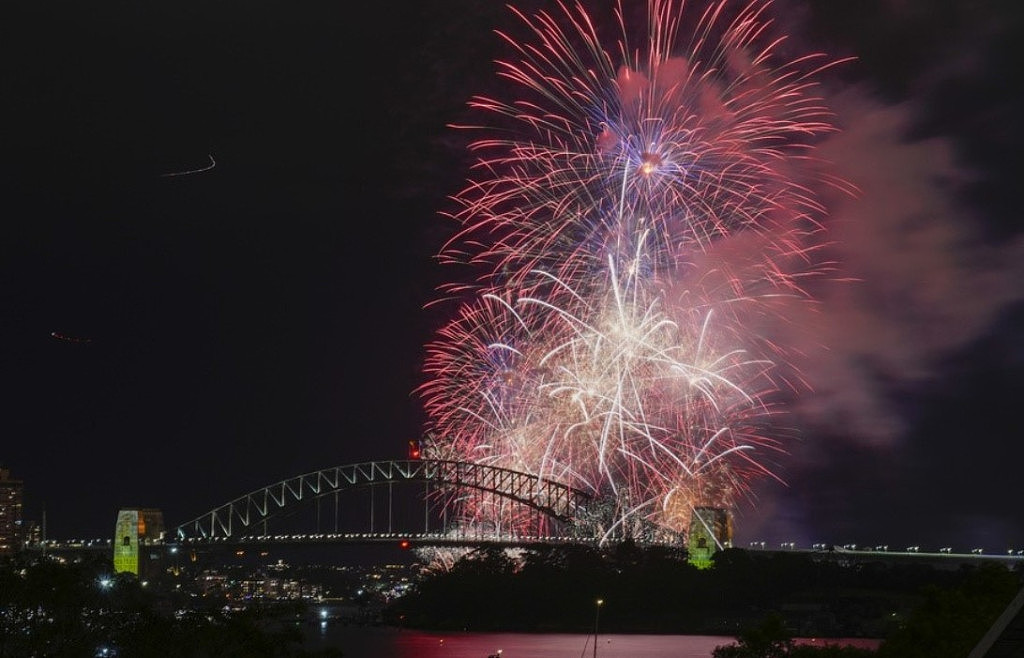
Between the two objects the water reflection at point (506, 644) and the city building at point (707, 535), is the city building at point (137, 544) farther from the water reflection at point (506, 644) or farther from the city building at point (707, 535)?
the city building at point (707, 535)

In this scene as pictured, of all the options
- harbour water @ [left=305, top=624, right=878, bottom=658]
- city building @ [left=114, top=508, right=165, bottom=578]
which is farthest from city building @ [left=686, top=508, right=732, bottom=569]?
city building @ [left=114, top=508, right=165, bottom=578]

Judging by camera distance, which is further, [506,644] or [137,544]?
[137,544]

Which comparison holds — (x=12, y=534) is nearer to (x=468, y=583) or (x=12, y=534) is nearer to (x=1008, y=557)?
(x=468, y=583)

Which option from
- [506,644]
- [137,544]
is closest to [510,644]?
[506,644]

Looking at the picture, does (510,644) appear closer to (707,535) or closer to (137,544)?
(707,535)

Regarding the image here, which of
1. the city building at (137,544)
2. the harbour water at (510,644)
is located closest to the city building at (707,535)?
the harbour water at (510,644)

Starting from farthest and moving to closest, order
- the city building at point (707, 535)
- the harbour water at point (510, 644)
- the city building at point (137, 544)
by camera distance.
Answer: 1. the city building at point (137, 544)
2. the city building at point (707, 535)
3. the harbour water at point (510, 644)
